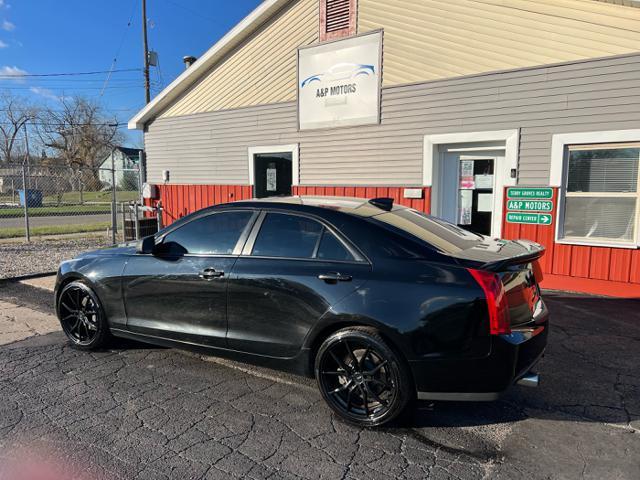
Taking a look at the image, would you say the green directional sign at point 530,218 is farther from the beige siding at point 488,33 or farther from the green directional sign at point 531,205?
the beige siding at point 488,33

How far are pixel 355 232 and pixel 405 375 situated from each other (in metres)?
1.03

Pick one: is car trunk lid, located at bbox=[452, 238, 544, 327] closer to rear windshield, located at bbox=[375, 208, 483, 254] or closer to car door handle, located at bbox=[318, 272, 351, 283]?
rear windshield, located at bbox=[375, 208, 483, 254]

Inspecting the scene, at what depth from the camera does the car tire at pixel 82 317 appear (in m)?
4.45

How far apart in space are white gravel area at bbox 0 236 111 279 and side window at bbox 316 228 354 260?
7.01 m

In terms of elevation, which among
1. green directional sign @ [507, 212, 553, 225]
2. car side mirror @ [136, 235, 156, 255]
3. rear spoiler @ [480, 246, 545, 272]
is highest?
green directional sign @ [507, 212, 553, 225]

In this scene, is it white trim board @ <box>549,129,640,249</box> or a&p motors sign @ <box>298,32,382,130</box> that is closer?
white trim board @ <box>549,129,640,249</box>

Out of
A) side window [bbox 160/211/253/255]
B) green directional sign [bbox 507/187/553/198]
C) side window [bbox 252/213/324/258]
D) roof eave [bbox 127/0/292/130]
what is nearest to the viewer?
side window [bbox 252/213/324/258]

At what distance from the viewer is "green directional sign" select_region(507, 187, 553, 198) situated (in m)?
6.91

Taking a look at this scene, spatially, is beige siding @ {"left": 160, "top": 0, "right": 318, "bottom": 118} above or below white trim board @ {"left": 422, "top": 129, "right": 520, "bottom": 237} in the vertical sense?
above

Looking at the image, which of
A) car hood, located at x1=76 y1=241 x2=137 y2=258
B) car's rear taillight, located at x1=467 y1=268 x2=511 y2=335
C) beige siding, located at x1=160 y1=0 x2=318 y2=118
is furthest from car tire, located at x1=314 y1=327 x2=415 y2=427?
beige siding, located at x1=160 y1=0 x2=318 y2=118

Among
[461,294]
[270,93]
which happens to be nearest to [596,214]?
[461,294]

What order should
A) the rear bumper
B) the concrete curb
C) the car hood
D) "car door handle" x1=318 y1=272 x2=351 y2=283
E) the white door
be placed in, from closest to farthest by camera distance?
the rear bumper → "car door handle" x1=318 y1=272 x2=351 y2=283 → the car hood → the white door → the concrete curb

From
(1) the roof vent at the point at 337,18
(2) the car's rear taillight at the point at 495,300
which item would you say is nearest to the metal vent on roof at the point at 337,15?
(1) the roof vent at the point at 337,18

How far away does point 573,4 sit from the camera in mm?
6430
